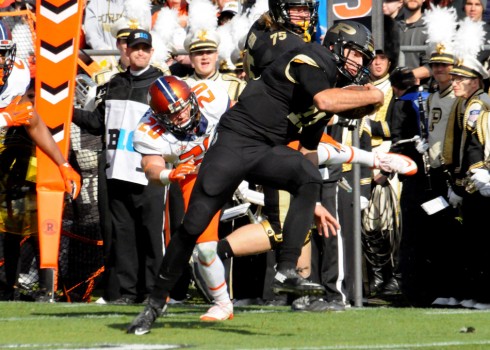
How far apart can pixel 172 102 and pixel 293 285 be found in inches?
64.0

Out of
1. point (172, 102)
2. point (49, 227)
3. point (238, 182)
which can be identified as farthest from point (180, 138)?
point (49, 227)

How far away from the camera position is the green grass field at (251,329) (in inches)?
298

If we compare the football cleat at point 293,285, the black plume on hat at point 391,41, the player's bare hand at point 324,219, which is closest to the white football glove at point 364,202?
the black plume on hat at point 391,41

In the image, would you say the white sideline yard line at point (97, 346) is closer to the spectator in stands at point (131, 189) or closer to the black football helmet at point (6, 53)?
the spectator in stands at point (131, 189)

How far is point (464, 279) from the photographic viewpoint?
11688 millimetres

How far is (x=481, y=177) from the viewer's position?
35.9ft

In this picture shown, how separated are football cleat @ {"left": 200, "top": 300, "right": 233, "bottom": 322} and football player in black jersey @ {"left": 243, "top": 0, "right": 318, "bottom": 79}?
173 cm

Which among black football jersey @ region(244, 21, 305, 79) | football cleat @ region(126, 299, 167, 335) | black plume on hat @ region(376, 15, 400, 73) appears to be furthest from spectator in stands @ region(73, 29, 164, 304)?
football cleat @ region(126, 299, 167, 335)

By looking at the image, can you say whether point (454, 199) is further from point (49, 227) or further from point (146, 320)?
point (146, 320)

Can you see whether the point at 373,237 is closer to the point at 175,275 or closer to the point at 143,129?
the point at 143,129

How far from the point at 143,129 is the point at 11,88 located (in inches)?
101

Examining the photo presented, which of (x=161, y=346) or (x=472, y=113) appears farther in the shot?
(x=472, y=113)

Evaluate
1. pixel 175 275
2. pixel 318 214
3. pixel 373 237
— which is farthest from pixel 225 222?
pixel 175 275

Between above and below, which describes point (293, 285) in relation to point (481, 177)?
below
